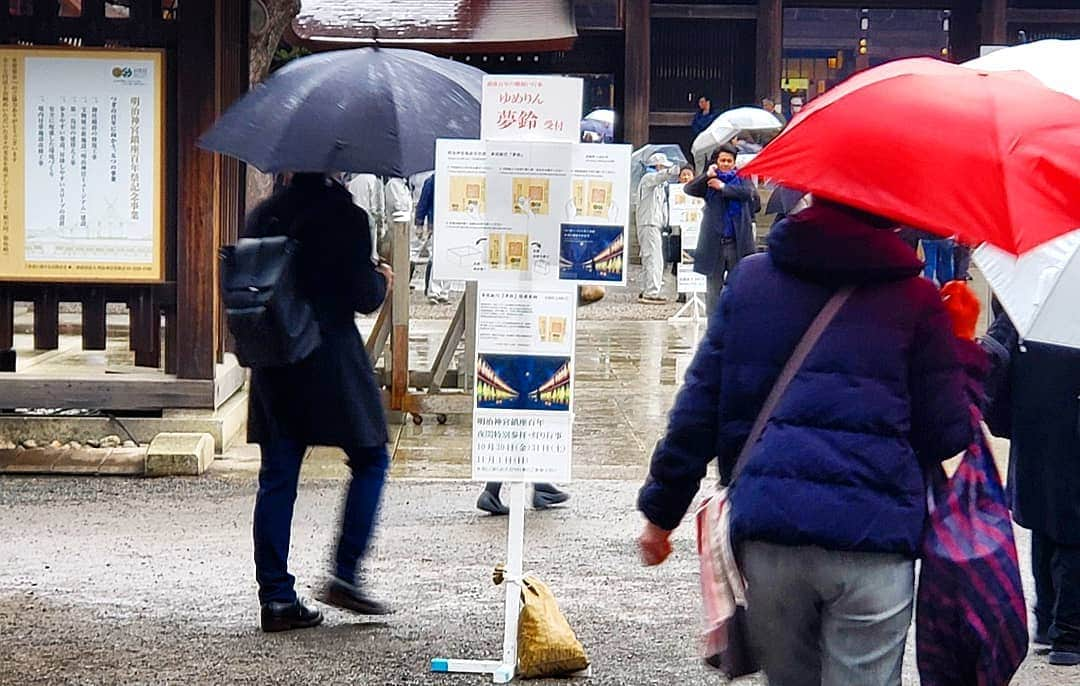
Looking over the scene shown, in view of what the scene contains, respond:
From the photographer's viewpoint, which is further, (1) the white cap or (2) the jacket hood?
(1) the white cap

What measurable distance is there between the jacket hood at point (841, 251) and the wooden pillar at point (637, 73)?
64.3ft

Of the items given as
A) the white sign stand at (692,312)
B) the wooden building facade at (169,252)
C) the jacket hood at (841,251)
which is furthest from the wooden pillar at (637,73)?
the jacket hood at (841,251)

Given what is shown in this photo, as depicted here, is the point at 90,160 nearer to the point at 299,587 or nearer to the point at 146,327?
the point at 146,327

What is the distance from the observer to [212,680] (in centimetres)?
523

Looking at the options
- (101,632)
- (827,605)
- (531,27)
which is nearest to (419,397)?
(531,27)

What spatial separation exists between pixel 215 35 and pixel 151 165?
818mm

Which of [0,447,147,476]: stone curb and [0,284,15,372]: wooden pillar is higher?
[0,284,15,372]: wooden pillar

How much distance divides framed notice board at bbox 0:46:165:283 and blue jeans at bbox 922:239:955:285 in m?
11.0

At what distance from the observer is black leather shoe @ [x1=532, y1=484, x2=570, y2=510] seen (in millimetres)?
8086

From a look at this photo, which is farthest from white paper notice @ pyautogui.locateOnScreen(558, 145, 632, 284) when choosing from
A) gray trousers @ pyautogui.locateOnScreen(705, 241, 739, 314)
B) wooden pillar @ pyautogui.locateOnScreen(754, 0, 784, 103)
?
wooden pillar @ pyautogui.locateOnScreen(754, 0, 784, 103)

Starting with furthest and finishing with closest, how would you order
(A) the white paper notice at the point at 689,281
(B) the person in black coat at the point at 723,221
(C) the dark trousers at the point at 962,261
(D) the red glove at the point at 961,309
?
(A) the white paper notice at the point at 689,281 → (B) the person in black coat at the point at 723,221 → (C) the dark trousers at the point at 962,261 → (D) the red glove at the point at 961,309

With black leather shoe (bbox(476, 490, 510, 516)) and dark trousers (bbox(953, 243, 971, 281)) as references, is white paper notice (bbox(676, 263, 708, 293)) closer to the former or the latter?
dark trousers (bbox(953, 243, 971, 281))

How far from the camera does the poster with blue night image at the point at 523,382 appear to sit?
17.4 ft

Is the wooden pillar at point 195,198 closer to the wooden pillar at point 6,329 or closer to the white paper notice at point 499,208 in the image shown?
the wooden pillar at point 6,329
